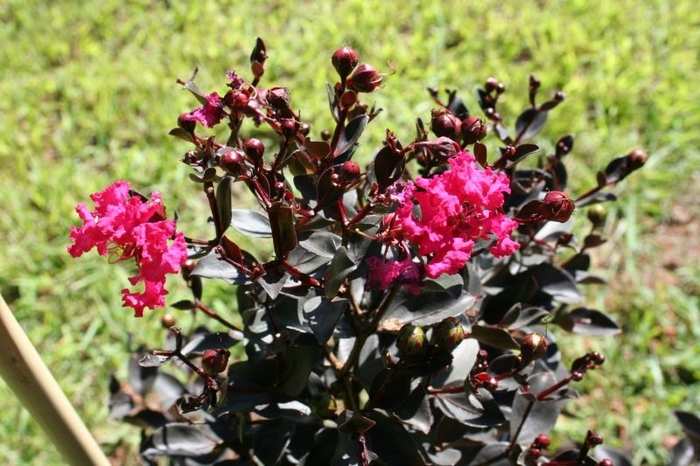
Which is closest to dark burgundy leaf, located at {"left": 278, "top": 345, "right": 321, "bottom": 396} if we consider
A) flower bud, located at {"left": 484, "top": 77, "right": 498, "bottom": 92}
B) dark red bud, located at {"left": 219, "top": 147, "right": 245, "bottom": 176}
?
dark red bud, located at {"left": 219, "top": 147, "right": 245, "bottom": 176}

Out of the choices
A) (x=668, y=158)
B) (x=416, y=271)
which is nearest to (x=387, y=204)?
(x=416, y=271)

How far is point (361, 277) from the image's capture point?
1.27m

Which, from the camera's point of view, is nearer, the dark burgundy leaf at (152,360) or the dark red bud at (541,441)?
the dark burgundy leaf at (152,360)

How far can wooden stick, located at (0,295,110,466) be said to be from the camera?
44.6 inches

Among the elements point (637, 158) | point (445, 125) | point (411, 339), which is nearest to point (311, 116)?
point (637, 158)

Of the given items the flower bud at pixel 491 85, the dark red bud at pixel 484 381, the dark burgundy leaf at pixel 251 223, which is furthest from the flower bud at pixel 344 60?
the dark red bud at pixel 484 381

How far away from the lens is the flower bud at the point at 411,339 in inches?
40.9

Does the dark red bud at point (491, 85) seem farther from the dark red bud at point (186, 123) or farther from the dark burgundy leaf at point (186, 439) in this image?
the dark burgundy leaf at point (186, 439)

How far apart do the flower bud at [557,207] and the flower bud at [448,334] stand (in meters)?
0.20

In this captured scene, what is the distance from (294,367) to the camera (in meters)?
1.22

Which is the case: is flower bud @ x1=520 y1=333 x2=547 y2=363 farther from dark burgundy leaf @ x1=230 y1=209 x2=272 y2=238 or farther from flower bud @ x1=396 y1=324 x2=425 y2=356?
dark burgundy leaf @ x1=230 y1=209 x2=272 y2=238

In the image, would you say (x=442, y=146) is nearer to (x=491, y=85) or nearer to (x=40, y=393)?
(x=491, y=85)

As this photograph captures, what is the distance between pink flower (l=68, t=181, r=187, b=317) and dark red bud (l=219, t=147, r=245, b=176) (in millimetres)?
100

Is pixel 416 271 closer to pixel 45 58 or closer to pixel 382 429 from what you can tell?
pixel 382 429
